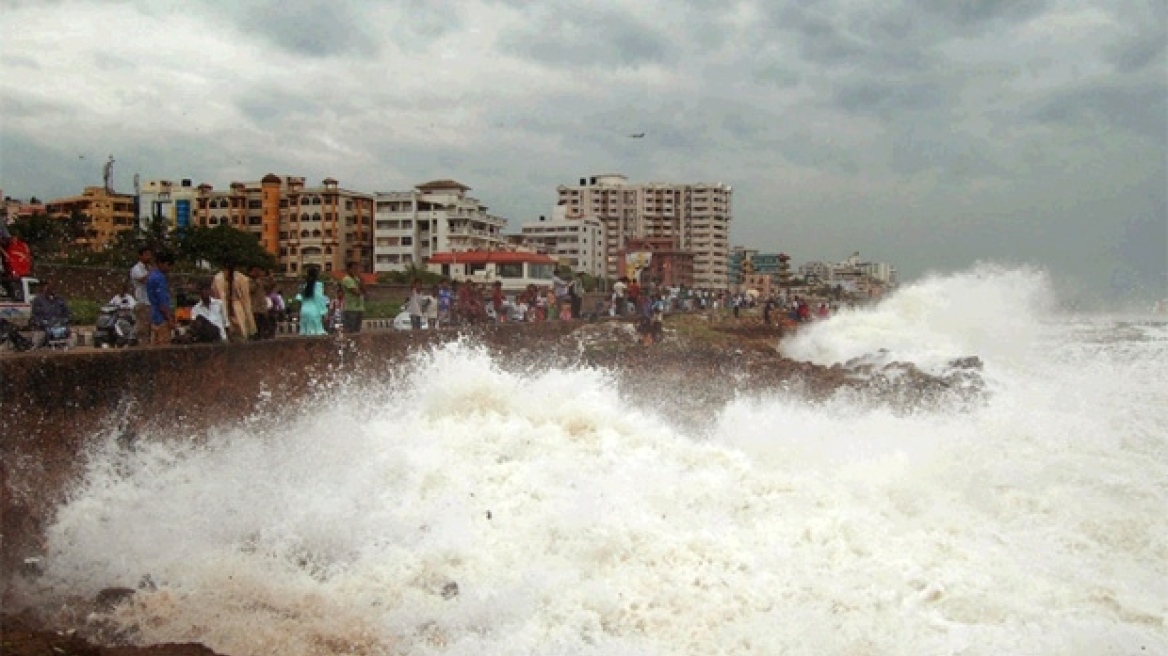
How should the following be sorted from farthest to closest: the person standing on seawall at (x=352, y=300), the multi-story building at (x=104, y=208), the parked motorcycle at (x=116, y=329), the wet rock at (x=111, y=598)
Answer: the multi-story building at (x=104, y=208), the person standing on seawall at (x=352, y=300), the parked motorcycle at (x=116, y=329), the wet rock at (x=111, y=598)

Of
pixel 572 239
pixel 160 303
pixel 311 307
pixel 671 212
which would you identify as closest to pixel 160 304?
pixel 160 303

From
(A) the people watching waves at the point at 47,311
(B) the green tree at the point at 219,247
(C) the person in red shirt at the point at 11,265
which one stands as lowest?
(A) the people watching waves at the point at 47,311

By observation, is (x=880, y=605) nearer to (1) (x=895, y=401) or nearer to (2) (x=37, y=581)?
(2) (x=37, y=581)

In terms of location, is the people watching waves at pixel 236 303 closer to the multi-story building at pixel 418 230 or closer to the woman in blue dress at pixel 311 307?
the woman in blue dress at pixel 311 307

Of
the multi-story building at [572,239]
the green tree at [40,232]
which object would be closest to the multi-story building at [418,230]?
the multi-story building at [572,239]

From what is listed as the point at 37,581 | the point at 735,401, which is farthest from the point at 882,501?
the point at 37,581

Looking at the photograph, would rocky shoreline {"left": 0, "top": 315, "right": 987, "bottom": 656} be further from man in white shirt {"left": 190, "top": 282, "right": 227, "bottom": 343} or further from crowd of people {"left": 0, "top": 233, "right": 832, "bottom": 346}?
man in white shirt {"left": 190, "top": 282, "right": 227, "bottom": 343}
